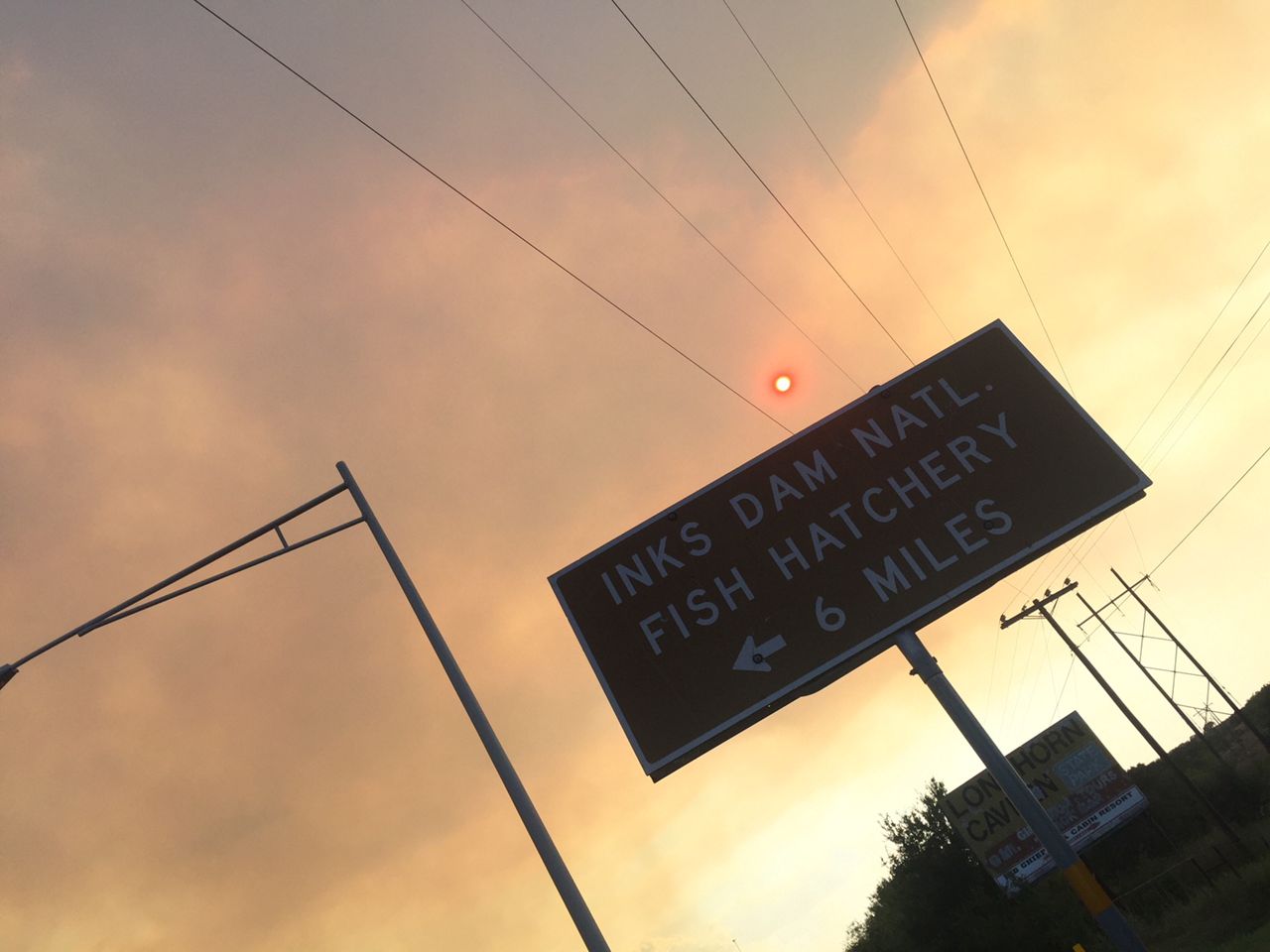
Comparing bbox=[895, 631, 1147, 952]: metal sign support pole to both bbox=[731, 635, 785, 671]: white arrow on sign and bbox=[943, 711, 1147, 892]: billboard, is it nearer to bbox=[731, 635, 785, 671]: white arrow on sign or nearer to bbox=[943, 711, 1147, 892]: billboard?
bbox=[731, 635, 785, 671]: white arrow on sign

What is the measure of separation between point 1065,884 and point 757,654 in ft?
148

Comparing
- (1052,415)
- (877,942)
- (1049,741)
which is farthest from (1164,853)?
(1052,415)

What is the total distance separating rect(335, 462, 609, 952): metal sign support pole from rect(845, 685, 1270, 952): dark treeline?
1299 inches

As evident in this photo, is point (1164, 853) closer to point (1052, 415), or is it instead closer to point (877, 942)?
point (877, 942)

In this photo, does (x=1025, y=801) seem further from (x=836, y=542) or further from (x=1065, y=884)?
(x=1065, y=884)

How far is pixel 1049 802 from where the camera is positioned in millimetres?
44500

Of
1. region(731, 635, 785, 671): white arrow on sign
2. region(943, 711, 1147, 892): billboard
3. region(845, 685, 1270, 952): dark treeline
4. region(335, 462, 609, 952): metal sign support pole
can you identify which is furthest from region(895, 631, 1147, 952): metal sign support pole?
region(943, 711, 1147, 892): billboard

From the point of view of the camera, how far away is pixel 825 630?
8.62 meters

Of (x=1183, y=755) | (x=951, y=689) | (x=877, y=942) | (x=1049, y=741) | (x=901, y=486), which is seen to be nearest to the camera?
(x=951, y=689)

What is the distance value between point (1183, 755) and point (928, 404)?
82.0 meters

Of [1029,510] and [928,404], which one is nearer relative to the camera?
[1029,510]

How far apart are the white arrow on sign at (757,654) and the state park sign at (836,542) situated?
0.6 inches

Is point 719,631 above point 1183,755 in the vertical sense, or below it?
above

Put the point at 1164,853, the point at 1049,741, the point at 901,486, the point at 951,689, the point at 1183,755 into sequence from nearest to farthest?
the point at 951,689, the point at 901,486, the point at 1049,741, the point at 1164,853, the point at 1183,755
